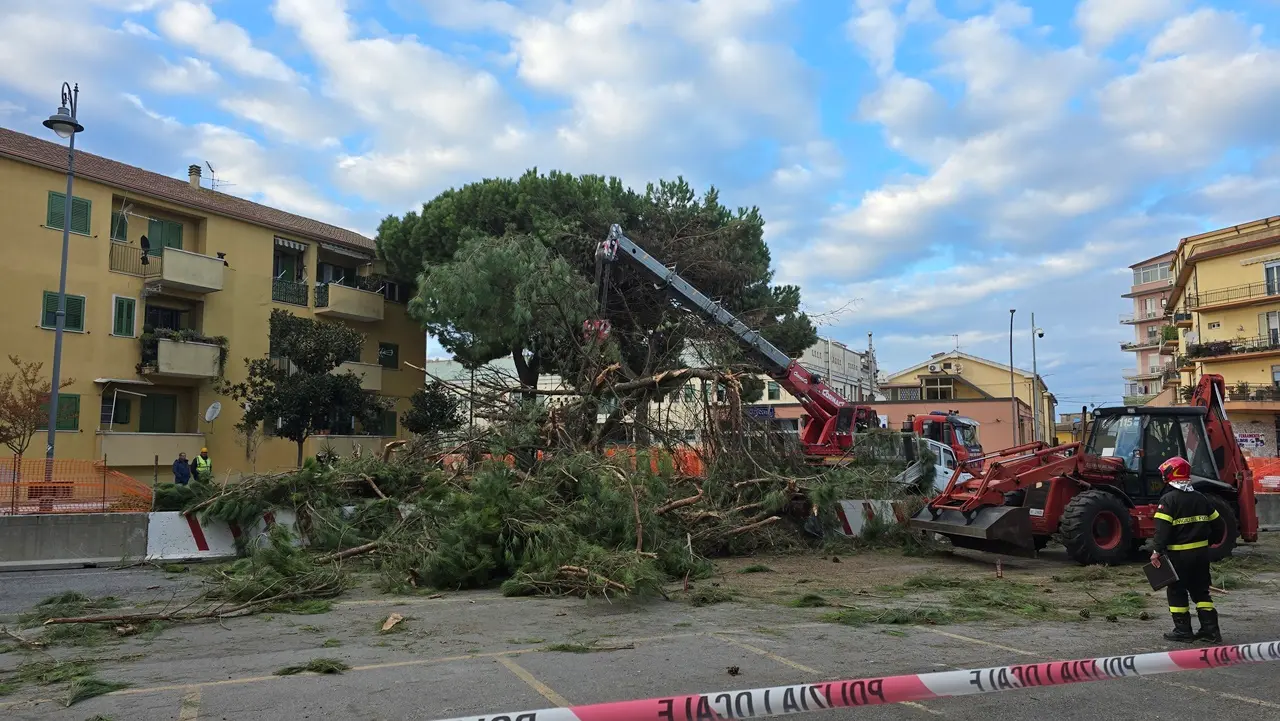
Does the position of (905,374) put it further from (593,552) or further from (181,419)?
(593,552)

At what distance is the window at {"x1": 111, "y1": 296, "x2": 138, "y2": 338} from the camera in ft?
84.0

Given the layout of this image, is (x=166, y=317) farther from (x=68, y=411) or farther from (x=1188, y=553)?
(x=1188, y=553)

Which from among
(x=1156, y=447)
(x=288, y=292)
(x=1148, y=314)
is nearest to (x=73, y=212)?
(x=288, y=292)

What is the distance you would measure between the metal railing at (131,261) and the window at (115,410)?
3.90 metres

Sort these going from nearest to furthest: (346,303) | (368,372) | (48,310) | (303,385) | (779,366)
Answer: (779,366), (48,310), (303,385), (346,303), (368,372)

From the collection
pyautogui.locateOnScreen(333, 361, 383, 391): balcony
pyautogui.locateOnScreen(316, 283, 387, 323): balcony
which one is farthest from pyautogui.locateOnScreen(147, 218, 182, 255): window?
pyautogui.locateOnScreen(333, 361, 383, 391): balcony

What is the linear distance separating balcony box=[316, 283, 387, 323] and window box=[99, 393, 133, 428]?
749 cm

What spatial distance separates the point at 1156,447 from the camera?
12320mm

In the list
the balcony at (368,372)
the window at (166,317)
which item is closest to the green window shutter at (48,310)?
the window at (166,317)

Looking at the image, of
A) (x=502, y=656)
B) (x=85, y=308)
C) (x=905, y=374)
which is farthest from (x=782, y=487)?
(x=905, y=374)

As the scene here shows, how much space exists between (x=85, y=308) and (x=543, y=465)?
2009 centimetres

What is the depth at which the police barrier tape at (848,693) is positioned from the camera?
3.25 metres

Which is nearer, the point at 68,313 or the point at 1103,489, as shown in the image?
the point at 1103,489

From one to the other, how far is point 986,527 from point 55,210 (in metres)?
26.0
